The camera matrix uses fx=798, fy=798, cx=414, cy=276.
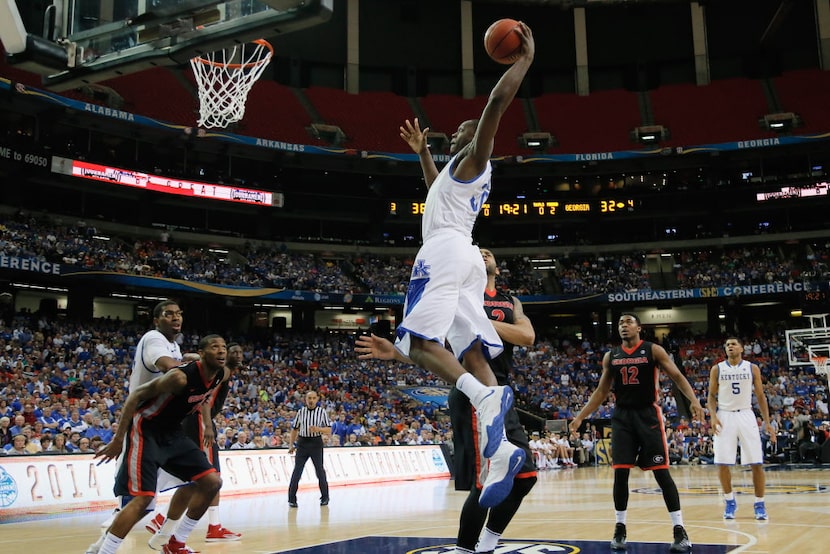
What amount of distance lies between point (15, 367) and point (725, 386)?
19.5 metres

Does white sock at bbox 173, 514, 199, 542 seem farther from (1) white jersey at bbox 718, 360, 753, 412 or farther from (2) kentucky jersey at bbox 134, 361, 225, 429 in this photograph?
(1) white jersey at bbox 718, 360, 753, 412

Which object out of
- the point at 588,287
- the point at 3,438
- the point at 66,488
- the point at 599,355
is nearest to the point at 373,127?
the point at 588,287

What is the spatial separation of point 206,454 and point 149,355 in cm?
175

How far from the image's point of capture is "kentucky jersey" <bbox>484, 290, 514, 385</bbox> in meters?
5.05

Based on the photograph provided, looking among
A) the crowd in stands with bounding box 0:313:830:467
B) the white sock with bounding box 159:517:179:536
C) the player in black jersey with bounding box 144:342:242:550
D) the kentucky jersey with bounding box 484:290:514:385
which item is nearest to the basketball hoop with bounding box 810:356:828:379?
the crowd in stands with bounding box 0:313:830:467

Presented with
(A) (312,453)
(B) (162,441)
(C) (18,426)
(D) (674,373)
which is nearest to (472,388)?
(B) (162,441)

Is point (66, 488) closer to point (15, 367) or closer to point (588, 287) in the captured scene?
point (15, 367)

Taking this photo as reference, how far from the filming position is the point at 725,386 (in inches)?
411

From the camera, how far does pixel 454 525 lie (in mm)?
9391

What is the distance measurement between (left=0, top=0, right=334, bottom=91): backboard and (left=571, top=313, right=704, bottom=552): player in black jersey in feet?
14.4

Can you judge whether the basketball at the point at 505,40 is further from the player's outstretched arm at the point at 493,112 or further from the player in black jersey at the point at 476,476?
the player in black jersey at the point at 476,476

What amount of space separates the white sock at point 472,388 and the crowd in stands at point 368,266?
1074 inches

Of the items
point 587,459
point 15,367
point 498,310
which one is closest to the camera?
point 498,310

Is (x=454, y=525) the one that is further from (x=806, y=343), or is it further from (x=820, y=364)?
(x=806, y=343)
